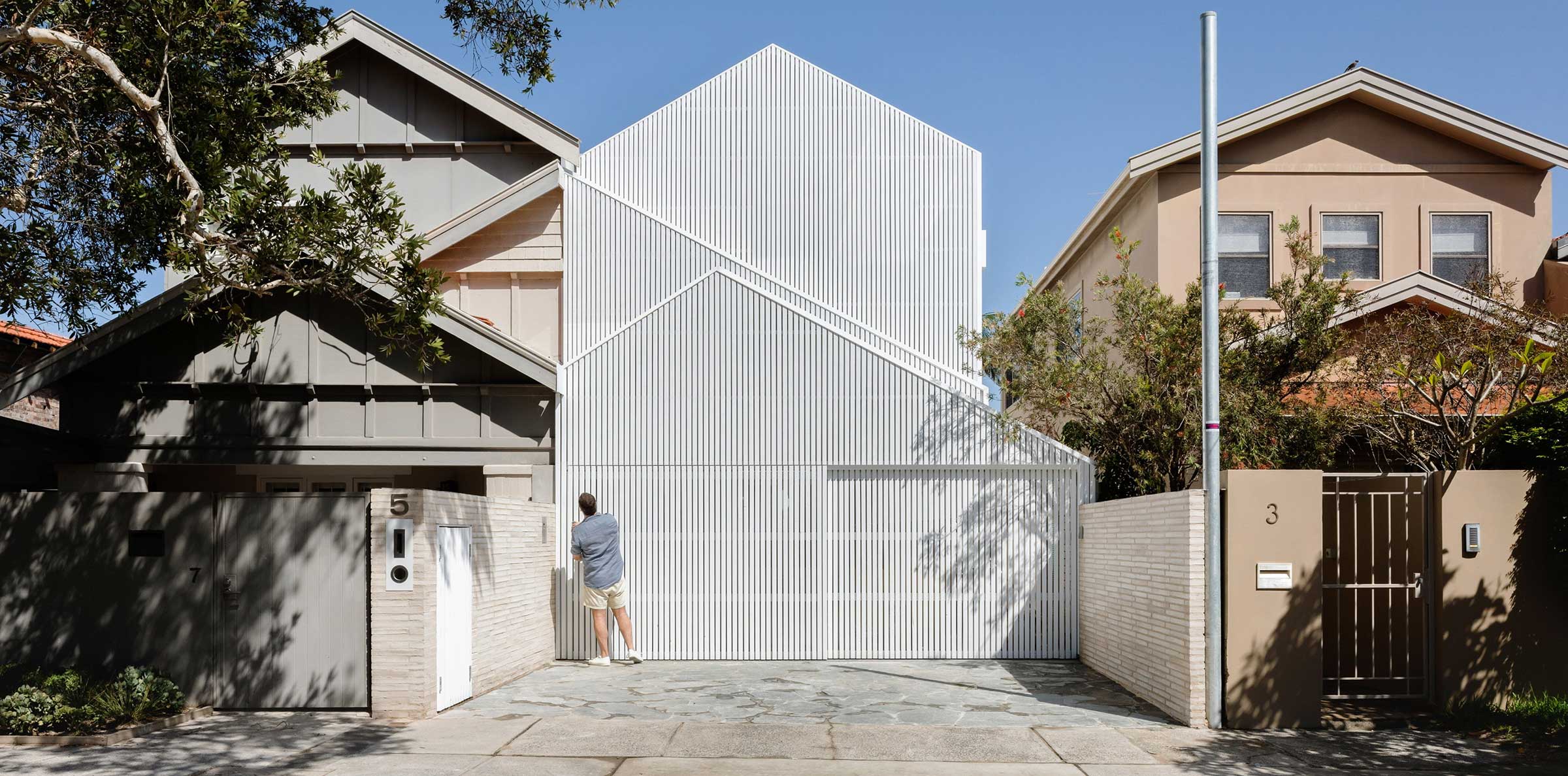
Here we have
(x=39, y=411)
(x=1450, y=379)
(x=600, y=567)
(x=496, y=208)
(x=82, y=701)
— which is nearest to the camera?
(x=82, y=701)

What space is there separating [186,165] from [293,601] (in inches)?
180

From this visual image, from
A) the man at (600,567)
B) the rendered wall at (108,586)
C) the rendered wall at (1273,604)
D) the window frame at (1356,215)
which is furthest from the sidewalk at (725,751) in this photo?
the window frame at (1356,215)

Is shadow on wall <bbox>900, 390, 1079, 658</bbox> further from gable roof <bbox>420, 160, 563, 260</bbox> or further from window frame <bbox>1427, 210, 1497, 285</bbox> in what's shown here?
window frame <bbox>1427, 210, 1497, 285</bbox>

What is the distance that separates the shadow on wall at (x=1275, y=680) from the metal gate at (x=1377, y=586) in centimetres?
73

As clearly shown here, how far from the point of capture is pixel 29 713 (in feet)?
30.1

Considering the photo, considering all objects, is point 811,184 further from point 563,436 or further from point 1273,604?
point 1273,604

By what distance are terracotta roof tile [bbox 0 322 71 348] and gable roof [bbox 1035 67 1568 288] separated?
1703cm

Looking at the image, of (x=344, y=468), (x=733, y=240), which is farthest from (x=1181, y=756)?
(x=344, y=468)

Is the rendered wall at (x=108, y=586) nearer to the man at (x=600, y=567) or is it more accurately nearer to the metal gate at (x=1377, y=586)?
the man at (x=600, y=567)

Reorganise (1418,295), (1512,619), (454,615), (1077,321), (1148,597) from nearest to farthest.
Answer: (1512,619) → (454,615) → (1148,597) → (1077,321) → (1418,295)

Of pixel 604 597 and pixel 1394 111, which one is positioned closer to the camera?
pixel 604 597

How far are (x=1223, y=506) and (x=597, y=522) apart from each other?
6.79m

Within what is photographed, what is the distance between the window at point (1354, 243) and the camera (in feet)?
59.5

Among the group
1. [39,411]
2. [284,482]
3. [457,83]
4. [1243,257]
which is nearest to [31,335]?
[39,411]
